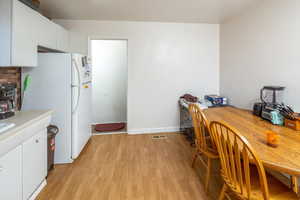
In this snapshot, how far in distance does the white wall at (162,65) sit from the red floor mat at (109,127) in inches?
21.3

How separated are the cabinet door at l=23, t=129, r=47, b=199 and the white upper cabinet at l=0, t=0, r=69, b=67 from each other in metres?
0.84

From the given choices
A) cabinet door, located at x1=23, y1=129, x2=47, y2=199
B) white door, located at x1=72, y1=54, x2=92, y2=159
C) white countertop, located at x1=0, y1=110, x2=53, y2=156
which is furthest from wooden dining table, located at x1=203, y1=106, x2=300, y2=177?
white door, located at x1=72, y1=54, x2=92, y2=159

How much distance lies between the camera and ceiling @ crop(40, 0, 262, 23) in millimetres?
2670

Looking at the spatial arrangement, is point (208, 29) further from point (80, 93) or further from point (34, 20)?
point (34, 20)

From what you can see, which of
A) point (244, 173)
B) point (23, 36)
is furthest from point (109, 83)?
Result: point (244, 173)

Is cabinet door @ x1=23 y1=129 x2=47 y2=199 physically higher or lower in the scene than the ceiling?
lower

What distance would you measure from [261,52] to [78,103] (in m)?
2.88

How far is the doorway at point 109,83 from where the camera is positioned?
4.53m

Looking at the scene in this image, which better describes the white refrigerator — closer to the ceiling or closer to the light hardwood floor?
the light hardwood floor

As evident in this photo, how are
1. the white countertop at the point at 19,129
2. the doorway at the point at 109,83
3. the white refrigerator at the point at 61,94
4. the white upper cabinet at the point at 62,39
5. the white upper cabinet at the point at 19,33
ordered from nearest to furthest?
the white countertop at the point at 19,129 → the white upper cabinet at the point at 19,33 → the white refrigerator at the point at 61,94 → the white upper cabinet at the point at 62,39 → the doorway at the point at 109,83

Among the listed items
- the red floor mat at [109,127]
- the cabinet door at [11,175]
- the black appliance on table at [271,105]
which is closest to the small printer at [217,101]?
the black appliance on table at [271,105]

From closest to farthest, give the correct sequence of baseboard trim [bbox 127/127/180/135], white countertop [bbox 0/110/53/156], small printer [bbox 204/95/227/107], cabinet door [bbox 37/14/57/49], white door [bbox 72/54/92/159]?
white countertop [bbox 0/110/53/156], cabinet door [bbox 37/14/57/49], white door [bbox 72/54/92/159], small printer [bbox 204/95/227/107], baseboard trim [bbox 127/127/180/135]

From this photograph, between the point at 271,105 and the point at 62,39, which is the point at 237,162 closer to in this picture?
the point at 271,105

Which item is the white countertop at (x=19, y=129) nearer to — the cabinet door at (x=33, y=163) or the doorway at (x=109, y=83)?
the cabinet door at (x=33, y=163)
